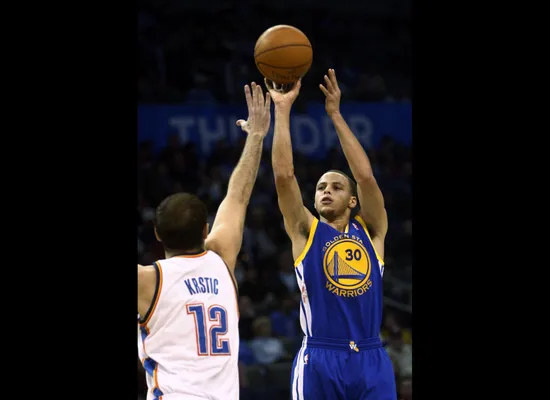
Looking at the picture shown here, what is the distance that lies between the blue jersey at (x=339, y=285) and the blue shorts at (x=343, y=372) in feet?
0.31

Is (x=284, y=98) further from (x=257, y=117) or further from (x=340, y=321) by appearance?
(x=340, y=321)

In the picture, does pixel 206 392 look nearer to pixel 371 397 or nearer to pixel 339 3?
pixel 371 397

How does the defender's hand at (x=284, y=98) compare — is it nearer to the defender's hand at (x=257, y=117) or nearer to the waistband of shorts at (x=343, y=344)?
the defender's hand at (x=257, y=117)

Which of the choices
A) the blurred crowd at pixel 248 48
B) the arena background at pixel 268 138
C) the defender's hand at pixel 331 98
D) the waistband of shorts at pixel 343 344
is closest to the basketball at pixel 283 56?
the defender's hand at pixel 331 98

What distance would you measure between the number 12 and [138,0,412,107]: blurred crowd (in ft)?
27.1

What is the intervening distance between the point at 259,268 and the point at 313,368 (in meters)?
5.03

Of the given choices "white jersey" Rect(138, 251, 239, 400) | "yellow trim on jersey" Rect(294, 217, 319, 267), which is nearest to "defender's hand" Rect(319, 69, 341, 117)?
"yellow trim on jersey" Rect(294, 217, 319, 267)

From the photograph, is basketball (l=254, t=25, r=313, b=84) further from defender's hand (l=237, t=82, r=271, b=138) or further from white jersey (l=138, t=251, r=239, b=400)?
white jersey (l=138, t=251, r=239, b=400)

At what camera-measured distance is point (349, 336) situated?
6.10 meters

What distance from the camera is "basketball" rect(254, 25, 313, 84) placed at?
256 inches

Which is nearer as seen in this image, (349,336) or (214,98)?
(349,336)

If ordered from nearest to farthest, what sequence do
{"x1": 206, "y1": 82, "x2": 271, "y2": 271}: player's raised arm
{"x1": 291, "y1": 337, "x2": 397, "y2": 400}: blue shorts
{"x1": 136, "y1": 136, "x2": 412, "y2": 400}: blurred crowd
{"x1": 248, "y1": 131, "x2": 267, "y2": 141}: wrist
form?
1. {"x1": 206, "y1": 82, "x2": 271, "y2": 271}: player's raised arm
2. {"x1": 248, "y1": 131, "x2": 267, "y2": 141}: wrist
3. {"x1": 291, "y1": 337, "x2": 397, "y2": 400}: blue shorts
4. {"x1": 136, "y1": 136, "x2": 412, "y2": 400}: blurred crowd

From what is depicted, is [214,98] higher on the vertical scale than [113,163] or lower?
higher

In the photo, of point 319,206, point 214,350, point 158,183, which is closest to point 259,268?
point 158,183
